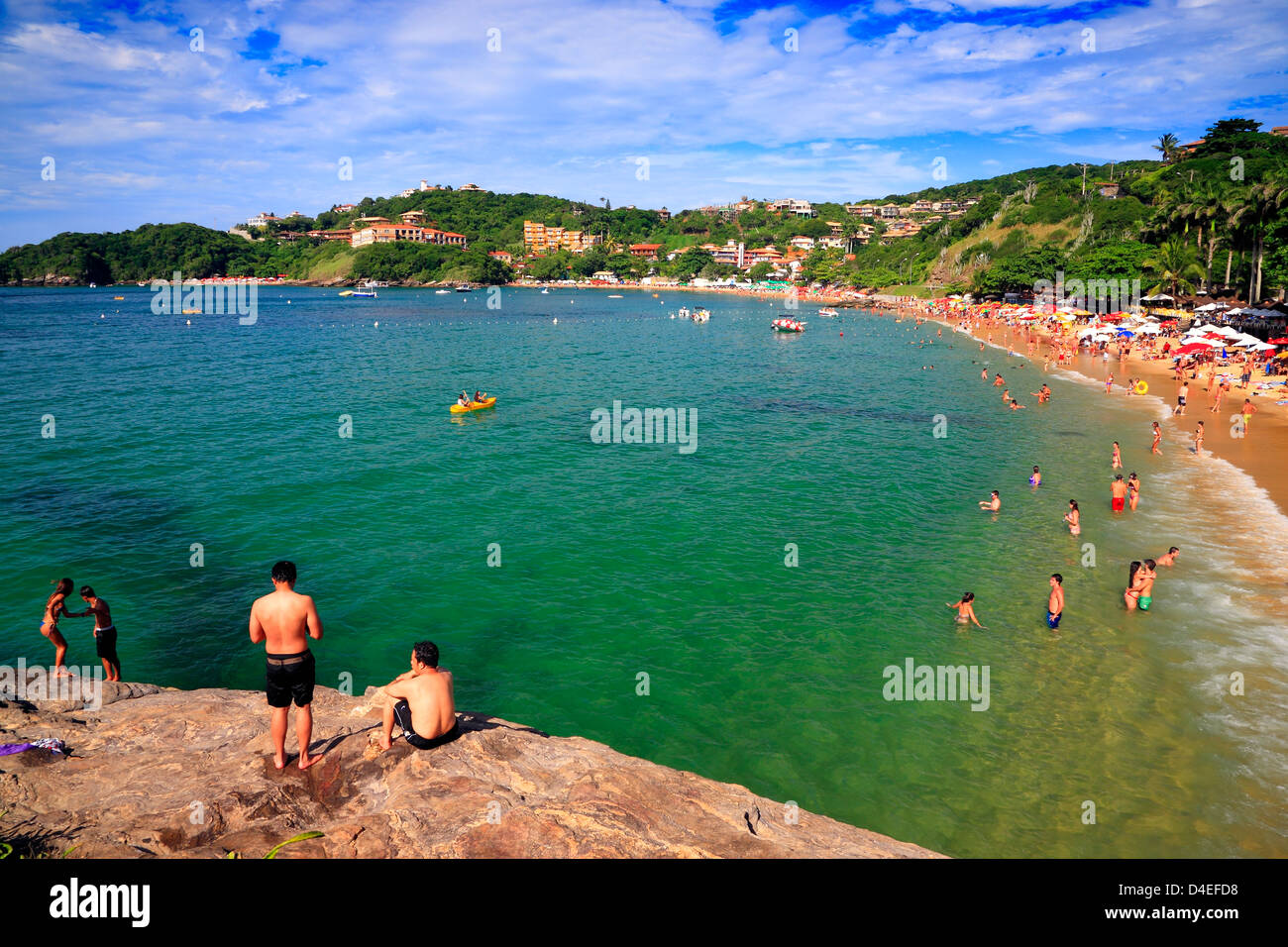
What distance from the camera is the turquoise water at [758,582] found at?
39.8 feet

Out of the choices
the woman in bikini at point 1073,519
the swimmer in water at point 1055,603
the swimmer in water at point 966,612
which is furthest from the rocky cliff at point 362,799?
the woman in bikini at point 1073,519

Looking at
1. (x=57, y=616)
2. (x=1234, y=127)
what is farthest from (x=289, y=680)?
(x=1234, y=127)

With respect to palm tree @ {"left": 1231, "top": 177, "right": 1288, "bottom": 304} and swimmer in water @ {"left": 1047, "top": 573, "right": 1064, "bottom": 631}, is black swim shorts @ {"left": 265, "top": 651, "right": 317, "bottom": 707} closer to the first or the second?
swimmer in water @ {"left": 1047, "top": 573, "right": 1064, "bottom": 631}

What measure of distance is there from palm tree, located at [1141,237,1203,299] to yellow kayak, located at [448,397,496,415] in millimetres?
70543

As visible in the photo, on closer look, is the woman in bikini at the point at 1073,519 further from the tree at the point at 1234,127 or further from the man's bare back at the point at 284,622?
the tree at the point at 1234,127

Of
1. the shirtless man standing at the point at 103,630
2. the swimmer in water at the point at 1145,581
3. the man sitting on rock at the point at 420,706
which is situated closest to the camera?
the man sitting on rock at the point at 420,706

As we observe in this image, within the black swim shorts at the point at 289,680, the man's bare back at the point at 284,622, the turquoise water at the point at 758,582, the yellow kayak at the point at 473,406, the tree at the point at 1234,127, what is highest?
the tree at the point at 1234,127

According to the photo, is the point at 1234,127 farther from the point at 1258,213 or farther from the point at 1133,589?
the point at 1133,589

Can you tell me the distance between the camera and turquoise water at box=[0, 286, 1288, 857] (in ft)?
39.8

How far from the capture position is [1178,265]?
71.4m

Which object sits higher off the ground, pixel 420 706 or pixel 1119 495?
pixel 1119 495

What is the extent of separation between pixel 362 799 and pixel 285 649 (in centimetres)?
191
